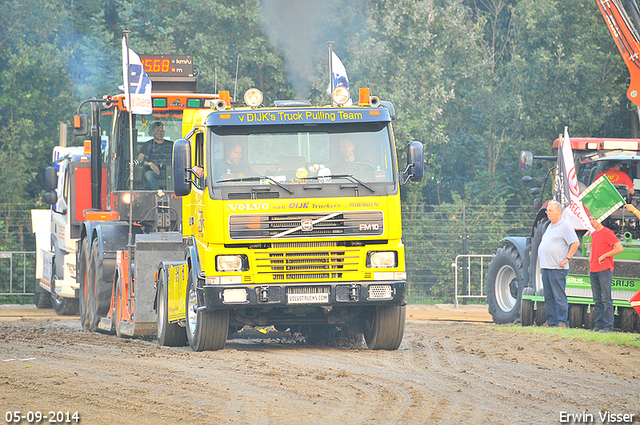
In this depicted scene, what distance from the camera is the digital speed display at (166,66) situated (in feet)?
58.3

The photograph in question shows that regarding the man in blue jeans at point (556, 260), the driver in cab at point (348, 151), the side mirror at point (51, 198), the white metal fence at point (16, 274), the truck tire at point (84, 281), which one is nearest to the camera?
the driver in cab at point (348, 151)

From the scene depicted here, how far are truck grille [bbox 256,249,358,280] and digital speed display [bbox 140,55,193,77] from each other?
6.81 m

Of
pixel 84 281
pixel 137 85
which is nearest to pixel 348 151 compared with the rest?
pixel 137 85

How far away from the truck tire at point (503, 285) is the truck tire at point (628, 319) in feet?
9.83

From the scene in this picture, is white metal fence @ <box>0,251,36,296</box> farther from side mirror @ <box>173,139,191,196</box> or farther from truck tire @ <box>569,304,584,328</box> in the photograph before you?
side mirror @ <box>173,139,191,196</box>

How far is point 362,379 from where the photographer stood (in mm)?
9914

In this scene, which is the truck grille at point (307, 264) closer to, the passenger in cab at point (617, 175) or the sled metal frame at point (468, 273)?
the passenger in cab at point (617, 175)

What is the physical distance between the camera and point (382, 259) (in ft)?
39.6

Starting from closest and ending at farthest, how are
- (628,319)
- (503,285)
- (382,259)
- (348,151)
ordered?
(382,259), (348,151), (628,319), (503,285)

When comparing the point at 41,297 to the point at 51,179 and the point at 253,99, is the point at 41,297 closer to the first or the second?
the point at 51,179

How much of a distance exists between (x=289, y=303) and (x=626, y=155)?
7.16 m

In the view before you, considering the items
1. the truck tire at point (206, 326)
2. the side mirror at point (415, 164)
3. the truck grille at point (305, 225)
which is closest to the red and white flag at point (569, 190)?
the side mirror at point (415, 164)

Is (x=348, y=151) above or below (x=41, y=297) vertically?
above

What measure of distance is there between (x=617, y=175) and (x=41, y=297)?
571 inches
